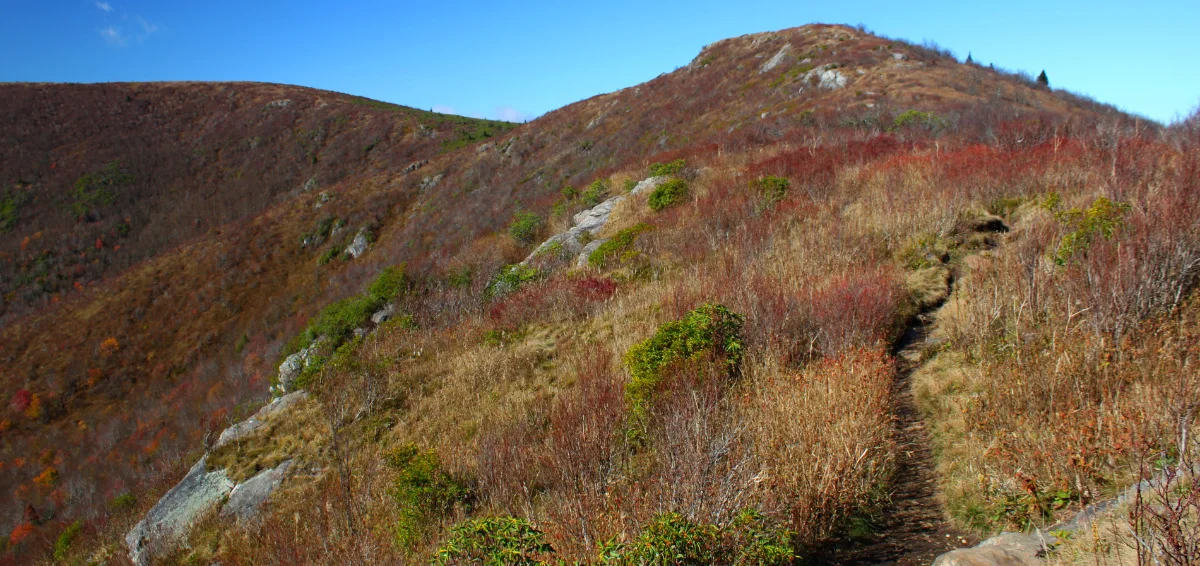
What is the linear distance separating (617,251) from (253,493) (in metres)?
6.13

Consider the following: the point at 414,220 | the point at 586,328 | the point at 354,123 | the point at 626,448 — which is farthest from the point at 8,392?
the point at 626,448

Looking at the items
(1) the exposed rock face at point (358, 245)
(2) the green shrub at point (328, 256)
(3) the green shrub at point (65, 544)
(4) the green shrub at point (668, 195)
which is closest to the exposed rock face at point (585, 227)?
(4) the green shrub at point (668, 195)

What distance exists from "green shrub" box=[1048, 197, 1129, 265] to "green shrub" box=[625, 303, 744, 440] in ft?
8.57

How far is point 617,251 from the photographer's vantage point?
9.68 metres

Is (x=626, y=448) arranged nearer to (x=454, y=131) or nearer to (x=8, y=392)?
(x=8, y=392)

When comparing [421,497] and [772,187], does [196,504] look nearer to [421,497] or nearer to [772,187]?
[421,497]

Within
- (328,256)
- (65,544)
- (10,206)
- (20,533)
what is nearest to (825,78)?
(65,544)

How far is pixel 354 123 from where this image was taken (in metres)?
52.2

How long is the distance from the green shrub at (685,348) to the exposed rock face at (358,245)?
29.0 m

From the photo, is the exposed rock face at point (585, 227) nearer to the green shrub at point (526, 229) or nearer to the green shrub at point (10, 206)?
the green shrub at point (526, 229)

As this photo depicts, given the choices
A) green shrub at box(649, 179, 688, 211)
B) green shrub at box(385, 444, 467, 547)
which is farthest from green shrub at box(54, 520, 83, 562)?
green shrub at box(649, 179, 688, 211)

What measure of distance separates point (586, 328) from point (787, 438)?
13.1 ft

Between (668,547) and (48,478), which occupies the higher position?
(668,547)

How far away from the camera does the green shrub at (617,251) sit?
9.37 meters
